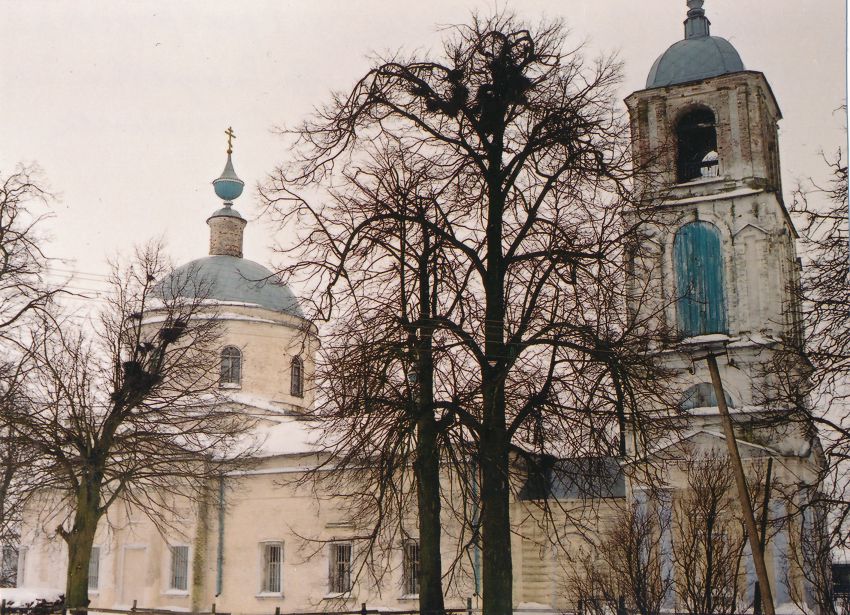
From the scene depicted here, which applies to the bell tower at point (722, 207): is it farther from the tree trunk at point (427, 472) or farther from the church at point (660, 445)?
the tree trunk at point (427, 472)

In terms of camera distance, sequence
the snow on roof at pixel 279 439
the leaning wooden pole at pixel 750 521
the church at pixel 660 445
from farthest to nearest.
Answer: the snow on roof at pixel 279 439 < the church at pixel 660 445 < the leaning wooden pole at pixel 750 521

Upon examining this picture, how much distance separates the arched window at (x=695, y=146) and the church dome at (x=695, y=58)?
1.06m

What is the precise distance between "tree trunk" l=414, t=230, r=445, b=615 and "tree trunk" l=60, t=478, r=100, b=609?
9.26 meters

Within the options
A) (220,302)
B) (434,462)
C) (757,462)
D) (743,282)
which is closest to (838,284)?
(434,462)

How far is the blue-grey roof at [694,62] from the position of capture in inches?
1112

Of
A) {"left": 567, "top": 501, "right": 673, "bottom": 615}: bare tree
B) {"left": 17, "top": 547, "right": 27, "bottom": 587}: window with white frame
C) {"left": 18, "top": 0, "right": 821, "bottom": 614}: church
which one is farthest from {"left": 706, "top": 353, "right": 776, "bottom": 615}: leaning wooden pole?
{"left": 17, "top": 547, "right": 27, "bottom": 587}: window with white frame

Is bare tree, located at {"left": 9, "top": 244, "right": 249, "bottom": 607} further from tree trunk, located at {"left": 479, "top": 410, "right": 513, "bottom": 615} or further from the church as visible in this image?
tree trunk, located at {"left": 479, "top": 410, "right": 513, "bottom": 615}

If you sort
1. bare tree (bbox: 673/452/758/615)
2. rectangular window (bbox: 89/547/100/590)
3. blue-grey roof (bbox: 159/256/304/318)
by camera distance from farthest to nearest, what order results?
1. blue-grey roof (bbox: 159/256/304/318)
2. rectangular window (bbox: 89/547/100/590)
3. bare tree (bbox: 673/452/758/615)

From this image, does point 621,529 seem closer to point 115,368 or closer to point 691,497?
point 691,497

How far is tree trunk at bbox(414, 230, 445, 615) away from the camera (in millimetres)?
12797

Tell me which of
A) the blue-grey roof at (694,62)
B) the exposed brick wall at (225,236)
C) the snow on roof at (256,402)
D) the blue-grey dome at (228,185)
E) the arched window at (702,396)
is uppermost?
the blue-grey roof at (694,62)

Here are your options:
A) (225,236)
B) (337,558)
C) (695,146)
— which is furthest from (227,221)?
(695,146)

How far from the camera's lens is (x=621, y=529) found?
73.2ft

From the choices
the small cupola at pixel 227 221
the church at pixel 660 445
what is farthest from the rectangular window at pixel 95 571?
the small cupola at pixel 227 221
